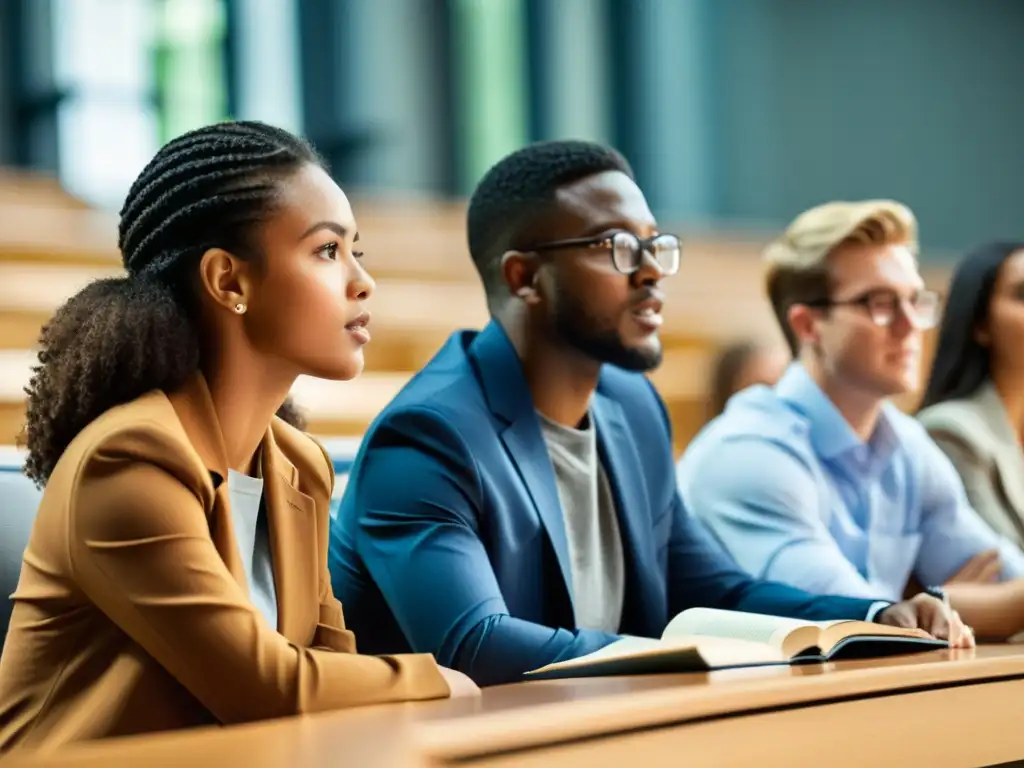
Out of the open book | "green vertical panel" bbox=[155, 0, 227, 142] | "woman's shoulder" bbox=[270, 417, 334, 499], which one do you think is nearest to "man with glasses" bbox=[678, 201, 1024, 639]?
the open book

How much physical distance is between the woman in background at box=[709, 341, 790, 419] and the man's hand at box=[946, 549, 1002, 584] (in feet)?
5.04

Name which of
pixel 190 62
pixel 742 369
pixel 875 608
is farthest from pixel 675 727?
pixel 190 62

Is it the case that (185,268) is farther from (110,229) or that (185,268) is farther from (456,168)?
(456,168)

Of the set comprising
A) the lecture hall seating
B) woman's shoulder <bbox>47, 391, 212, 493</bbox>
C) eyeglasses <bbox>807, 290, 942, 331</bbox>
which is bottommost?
the lecture hall seating

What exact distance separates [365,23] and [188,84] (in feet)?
3.30

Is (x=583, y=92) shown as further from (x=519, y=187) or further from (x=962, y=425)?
(x=519, y=187)

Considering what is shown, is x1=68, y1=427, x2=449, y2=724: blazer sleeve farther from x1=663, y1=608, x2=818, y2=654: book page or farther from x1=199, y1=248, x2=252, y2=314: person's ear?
x1=663, y1=608, x2=818, y2=654: book page

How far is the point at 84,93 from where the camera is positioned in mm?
7594

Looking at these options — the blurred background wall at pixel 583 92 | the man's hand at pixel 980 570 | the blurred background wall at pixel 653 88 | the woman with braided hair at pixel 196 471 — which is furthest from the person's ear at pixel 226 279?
the blurred background wall at pixel 653 88

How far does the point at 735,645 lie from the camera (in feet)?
5.24

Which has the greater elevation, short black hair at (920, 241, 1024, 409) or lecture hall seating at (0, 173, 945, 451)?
short black hair at (920, 241, 1024, 409)

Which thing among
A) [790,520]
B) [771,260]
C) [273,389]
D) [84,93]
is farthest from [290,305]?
[84,93]

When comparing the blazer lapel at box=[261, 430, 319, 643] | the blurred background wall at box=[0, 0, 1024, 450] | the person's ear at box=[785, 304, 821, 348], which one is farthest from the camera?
the blurred background wall at box=[0, 0, 1024, 450]

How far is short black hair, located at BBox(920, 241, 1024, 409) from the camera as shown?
310cm
